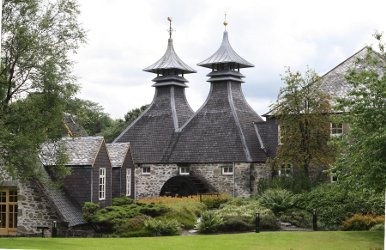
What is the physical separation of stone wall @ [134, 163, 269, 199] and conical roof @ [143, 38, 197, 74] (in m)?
4.85

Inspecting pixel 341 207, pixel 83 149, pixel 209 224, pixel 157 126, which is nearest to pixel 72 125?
pixel 83 149

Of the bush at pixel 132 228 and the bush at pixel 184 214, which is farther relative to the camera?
the bush at pixel 184 214

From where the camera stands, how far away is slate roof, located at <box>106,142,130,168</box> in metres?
25.0

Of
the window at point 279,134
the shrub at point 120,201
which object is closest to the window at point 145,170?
the window at point 279,134

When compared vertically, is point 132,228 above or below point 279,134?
below

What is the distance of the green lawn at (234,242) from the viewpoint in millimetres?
15382

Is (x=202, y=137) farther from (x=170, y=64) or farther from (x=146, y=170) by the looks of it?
(x=170, y=64)

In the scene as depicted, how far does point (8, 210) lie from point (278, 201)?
347 inches

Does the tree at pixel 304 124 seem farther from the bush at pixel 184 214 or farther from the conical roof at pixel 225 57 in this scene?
the bush at pixel 184 214

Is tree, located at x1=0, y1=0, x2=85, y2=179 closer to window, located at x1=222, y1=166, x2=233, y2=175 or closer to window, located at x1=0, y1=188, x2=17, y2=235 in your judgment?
window, located at x1=0, y1=188, x2=17, y2=235

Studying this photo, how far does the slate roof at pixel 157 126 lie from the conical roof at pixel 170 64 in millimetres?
962

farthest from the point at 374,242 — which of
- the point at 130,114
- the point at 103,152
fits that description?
the point at 130,114

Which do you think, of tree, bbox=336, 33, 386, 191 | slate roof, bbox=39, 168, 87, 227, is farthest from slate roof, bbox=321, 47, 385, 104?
slate roof, bbox=39, 168, 87, 227

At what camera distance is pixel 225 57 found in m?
31.5
